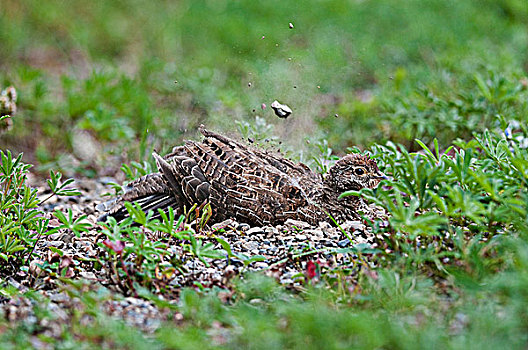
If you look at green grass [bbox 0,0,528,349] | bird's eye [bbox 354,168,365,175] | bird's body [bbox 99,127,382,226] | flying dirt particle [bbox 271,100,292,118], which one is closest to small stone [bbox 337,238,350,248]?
green grass [bbox 0,0,528,349]

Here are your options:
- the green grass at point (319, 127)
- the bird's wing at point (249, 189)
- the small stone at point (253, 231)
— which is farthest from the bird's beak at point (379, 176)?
the small stone at point (253, 231)

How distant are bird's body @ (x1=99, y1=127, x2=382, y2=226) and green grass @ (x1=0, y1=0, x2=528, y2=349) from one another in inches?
10.9

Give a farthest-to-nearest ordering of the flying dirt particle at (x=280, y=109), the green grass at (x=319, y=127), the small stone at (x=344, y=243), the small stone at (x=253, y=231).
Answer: the flying dirt particle at (x=280, y=109) → the small stone at (x=253, y=231) → the small stone at (x=344, y=243) → the green grass at (x=319, y=127)

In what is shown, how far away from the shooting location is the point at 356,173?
3566mm

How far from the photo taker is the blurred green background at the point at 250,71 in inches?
198

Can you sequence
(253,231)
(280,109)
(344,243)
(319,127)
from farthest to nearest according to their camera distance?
1. (319,127)
2. (280,109)
3. (253,231)
4. (344,243)

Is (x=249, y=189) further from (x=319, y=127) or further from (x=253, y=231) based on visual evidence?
(x=319, y=127)

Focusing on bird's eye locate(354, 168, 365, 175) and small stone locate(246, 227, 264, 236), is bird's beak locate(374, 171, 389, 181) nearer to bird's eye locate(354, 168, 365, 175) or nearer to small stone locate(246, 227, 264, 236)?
bird's eye locate(354, 168, 365, 175)

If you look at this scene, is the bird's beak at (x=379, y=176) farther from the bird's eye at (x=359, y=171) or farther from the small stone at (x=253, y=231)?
the small stone at (x=253, y=231)

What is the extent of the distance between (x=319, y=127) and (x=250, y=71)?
143cm

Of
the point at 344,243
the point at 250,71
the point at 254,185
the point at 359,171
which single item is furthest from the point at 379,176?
the point at 250,71

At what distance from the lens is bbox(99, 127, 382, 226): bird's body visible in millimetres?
3541

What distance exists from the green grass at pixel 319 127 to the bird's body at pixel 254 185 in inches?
10.9

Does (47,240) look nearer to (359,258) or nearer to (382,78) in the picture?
(359,258)
